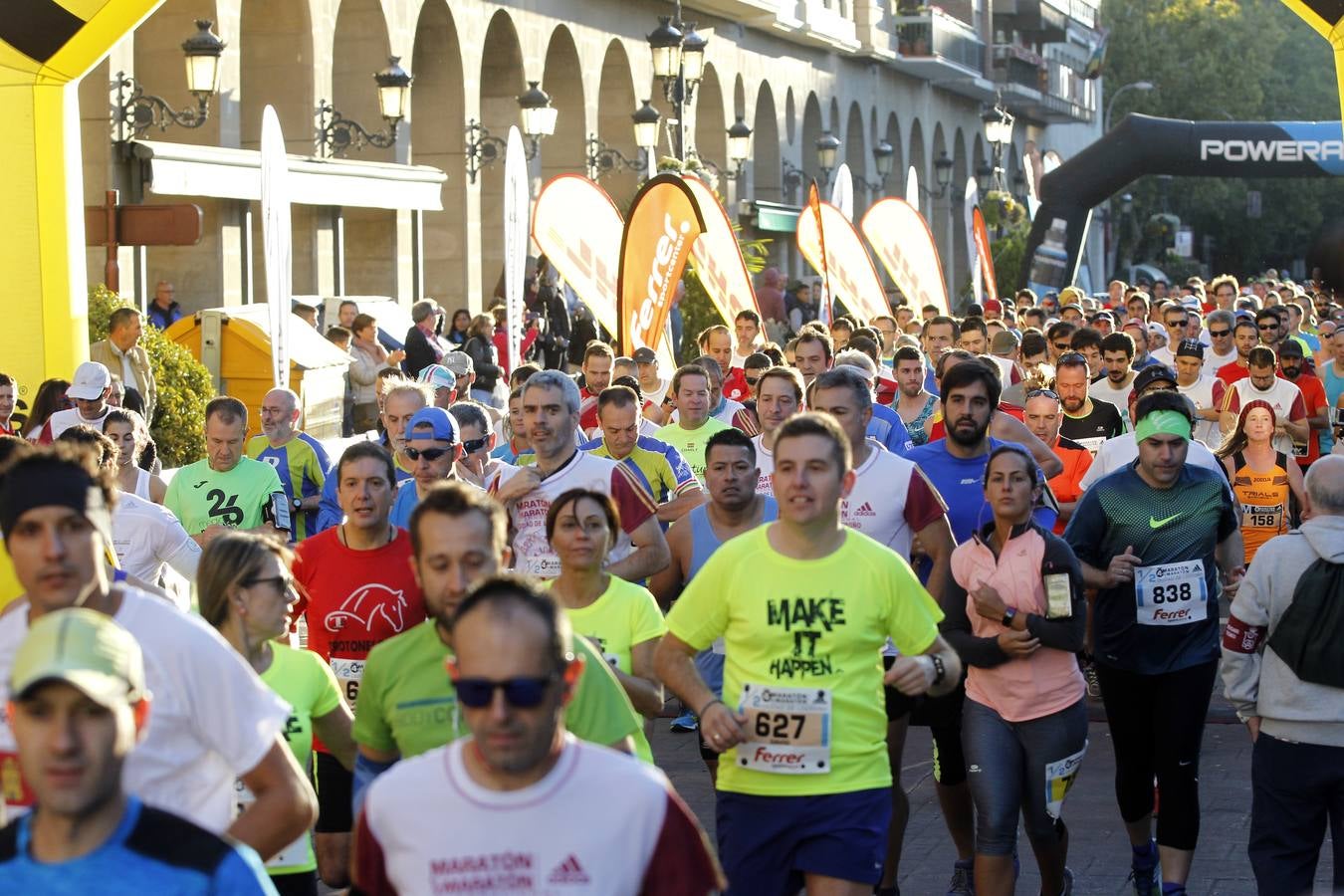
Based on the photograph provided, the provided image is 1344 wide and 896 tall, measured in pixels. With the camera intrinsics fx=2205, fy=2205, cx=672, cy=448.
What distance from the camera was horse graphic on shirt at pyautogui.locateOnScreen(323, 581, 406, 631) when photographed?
20.5 feet

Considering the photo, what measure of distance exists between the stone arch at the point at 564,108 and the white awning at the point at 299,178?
457 cm

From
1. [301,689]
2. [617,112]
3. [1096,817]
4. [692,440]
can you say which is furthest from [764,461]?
[617,112]

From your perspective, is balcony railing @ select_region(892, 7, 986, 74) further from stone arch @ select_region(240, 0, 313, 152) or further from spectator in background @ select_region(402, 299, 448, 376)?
spectator in background @ select_region(402, 299, 448, 376)

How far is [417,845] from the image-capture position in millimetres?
3479

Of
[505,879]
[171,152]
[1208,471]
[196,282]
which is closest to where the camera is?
[505,879]

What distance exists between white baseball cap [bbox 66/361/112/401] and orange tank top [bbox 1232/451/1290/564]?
221 inches

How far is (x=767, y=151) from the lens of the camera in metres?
47.3

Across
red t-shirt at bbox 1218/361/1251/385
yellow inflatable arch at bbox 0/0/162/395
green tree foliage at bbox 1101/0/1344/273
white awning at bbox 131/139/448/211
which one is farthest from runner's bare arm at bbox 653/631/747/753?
green tree foliage at bbox 1101/0/1344/273

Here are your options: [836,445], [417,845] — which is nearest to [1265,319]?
[836,445]

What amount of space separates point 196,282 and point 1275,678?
2041cm

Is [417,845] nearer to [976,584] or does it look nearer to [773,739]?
[773,739]

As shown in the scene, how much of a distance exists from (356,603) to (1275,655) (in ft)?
8.85

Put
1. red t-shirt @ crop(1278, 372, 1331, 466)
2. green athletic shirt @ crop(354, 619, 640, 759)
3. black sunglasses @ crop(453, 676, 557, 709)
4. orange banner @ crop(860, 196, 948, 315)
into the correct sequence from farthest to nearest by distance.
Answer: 1. orange banner @ crop(860, 196, 948, 315)
2. red t-shirt @ crop(1278, 372, 1331, 466)
3. green athletic shirt @ crop(354, 619, 640, 759)
4. black sunglasses @ crop(453, 676, 557, 709)

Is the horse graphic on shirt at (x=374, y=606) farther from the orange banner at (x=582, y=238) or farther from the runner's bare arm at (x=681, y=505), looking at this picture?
the orange banner at (x=582, y=238)
